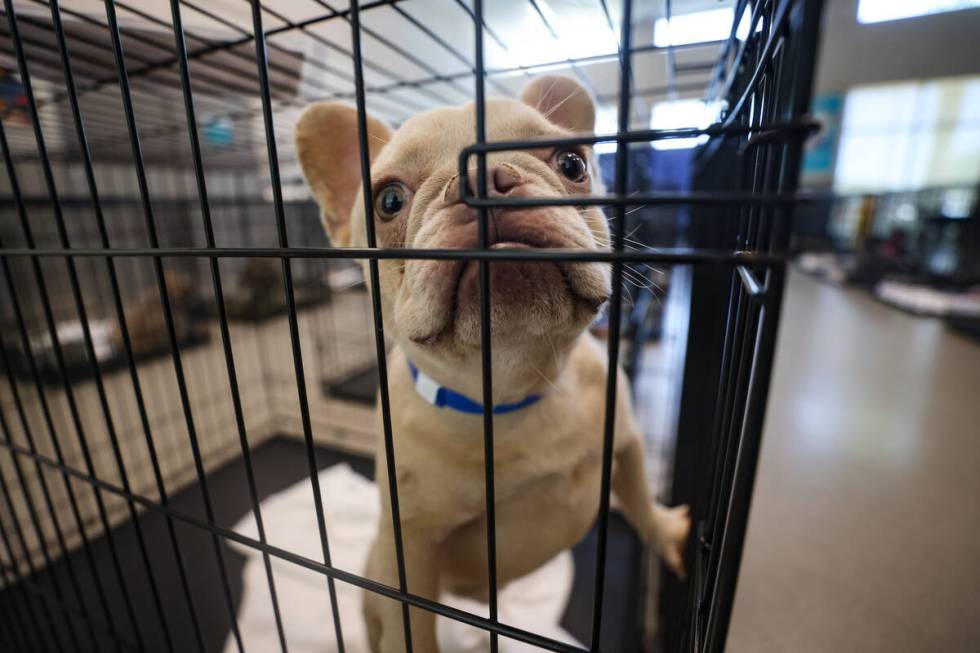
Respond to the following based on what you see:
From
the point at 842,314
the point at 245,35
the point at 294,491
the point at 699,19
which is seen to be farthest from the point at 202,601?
the point at 842,314

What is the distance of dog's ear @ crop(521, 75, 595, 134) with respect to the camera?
2.25ft

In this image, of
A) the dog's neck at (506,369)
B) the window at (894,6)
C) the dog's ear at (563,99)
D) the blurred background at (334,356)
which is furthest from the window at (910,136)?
the dog's neck at (506,369)

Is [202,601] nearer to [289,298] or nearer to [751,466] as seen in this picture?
[289,298]

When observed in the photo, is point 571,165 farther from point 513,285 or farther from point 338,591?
point 338,591

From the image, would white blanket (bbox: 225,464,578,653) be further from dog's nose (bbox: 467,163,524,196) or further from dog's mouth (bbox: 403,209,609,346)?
dog's nose (bbox: 467,163,524,196)

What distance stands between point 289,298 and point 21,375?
9.64 ft

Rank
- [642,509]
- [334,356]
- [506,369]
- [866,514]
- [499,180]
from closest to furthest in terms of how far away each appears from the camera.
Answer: [499,180] < [506,369] < [642,509] < [866,514] < [334,356]

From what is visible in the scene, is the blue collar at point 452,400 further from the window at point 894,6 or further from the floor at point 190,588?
the window at point 894,6

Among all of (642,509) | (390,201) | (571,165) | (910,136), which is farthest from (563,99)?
(910,136)

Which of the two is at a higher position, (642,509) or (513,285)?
(513,285)

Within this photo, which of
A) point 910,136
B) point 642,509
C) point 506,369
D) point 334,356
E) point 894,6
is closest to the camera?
point 506,369

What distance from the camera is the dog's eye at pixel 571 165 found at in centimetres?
54

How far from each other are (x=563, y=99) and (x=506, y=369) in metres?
0.43

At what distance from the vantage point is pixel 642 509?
34.4 inches
